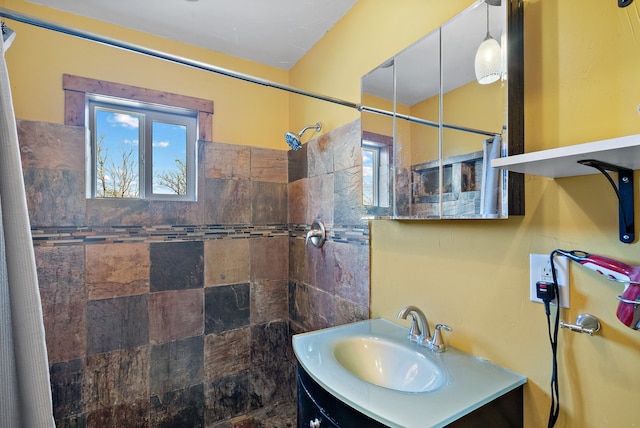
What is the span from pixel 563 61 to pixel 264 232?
1808mm

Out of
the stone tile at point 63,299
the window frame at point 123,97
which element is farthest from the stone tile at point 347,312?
the stone tile at point 63,299

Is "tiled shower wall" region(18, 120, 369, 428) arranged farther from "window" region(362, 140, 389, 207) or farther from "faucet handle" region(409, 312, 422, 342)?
"faucet handle" region(409, 312, 422, 342)

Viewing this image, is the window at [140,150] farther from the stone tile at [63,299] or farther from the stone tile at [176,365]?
the stone tile at [176,365]

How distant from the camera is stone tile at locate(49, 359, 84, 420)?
158 centimetres

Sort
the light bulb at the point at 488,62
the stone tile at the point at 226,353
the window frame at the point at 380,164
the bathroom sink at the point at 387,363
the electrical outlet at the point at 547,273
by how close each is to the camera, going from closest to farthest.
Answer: the electrical outlet at the point at 547,273
the light bulb at the point at 488,62
the bathroom sink at the point at 387,363
the window frame at the point at 380,164
the stone tile at the point at 226,353

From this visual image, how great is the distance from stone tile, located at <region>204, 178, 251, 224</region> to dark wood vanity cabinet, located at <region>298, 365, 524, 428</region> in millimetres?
1276

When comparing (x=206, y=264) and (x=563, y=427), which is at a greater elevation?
(x=206, y=264)

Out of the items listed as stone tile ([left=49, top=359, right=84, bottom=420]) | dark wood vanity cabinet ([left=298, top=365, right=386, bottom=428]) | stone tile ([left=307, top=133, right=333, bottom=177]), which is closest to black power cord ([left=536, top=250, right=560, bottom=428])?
dark wood vanity cabinet ([left=298, top=365, right=386, bottom=428])

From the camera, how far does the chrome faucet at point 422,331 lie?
1097 mm

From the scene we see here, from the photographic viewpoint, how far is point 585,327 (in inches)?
29.9

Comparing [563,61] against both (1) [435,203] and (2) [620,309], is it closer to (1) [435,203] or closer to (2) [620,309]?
(1) [435,203]

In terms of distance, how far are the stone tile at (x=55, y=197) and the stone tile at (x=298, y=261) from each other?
Result: 1.25m

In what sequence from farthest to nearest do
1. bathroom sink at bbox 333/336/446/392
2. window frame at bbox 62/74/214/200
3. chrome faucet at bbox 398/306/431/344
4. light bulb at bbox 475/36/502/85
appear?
1. window frame at bbox 62/74/214/200
2. chrome faucet at bbox 398/306/431/344
3. bathroom sink at bbox 333/336/446/392
4. light bulb at bbox 475/36/502/85

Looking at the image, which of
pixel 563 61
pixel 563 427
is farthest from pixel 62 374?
pixel 563 61
